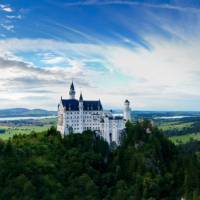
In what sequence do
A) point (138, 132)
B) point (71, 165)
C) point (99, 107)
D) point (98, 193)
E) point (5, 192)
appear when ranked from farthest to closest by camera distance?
point (99, 107), point (138, 132), point (71, 165), point (98, 193), point (5, 192)

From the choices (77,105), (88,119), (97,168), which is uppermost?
(77,105)

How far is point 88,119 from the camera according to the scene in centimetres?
12631

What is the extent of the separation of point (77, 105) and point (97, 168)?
2446 centimetres

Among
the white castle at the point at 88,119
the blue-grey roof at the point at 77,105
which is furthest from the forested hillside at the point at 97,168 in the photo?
the blue-grey roof at the point at 77,105

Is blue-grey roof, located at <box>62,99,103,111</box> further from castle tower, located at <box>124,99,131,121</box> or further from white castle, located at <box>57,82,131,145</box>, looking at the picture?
castle tower, located at <box>124,99,131,121</box>

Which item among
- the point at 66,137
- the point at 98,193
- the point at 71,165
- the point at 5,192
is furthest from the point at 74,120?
the point at 5,192

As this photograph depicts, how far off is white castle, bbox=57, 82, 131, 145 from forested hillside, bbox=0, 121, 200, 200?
10.2 feet

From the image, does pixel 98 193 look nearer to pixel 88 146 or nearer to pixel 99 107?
pixel 88 146

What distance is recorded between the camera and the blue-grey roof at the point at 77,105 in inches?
4962

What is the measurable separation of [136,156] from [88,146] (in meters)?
16.7

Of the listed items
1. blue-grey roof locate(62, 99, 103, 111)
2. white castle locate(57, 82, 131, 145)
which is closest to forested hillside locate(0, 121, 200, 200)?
white castle locate(57, 82, 131, 145)

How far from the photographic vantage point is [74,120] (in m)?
124

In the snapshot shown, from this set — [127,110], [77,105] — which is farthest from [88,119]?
[127,110]

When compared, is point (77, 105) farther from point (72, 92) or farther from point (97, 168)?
point (97, 168)
